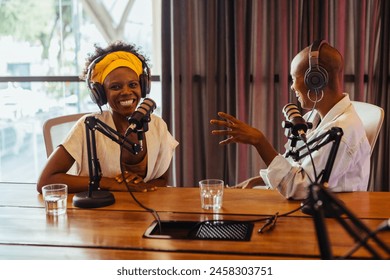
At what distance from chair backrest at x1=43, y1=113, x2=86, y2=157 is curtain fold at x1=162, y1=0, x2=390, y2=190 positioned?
2.94 ft

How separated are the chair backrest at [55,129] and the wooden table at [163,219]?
0.46 m

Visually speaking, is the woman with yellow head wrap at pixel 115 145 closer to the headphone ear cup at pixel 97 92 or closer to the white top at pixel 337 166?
the headphone ear cup at pixel 97 92

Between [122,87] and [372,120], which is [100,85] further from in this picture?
[372,120]

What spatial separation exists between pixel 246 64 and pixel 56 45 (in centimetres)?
137

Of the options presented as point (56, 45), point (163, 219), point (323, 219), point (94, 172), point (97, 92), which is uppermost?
point (56, 45)

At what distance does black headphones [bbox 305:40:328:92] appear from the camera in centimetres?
167

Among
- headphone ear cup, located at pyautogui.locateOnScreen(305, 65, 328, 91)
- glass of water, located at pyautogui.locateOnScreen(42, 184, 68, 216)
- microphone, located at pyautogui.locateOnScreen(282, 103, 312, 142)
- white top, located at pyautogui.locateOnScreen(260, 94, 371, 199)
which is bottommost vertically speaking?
glass of water, located at pyautogui.locateOnScreen(42, 184, 68, 216)

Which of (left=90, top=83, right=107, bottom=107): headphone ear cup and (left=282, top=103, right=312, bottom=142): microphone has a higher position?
(left=90, top=83, right=107, bottom=107): headphone ear cup

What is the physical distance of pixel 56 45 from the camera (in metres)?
3.46

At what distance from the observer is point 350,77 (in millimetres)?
3033

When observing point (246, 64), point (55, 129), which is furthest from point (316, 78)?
point (246, 64)

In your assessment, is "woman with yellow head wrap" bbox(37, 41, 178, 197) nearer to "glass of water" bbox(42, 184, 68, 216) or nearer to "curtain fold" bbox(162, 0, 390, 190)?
"glass of water" bbox(42, 184, 68, 216)

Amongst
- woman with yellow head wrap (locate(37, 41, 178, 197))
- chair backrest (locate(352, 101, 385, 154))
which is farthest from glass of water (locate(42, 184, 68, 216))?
chair backrest (locate(352, 101, 385, 154))
